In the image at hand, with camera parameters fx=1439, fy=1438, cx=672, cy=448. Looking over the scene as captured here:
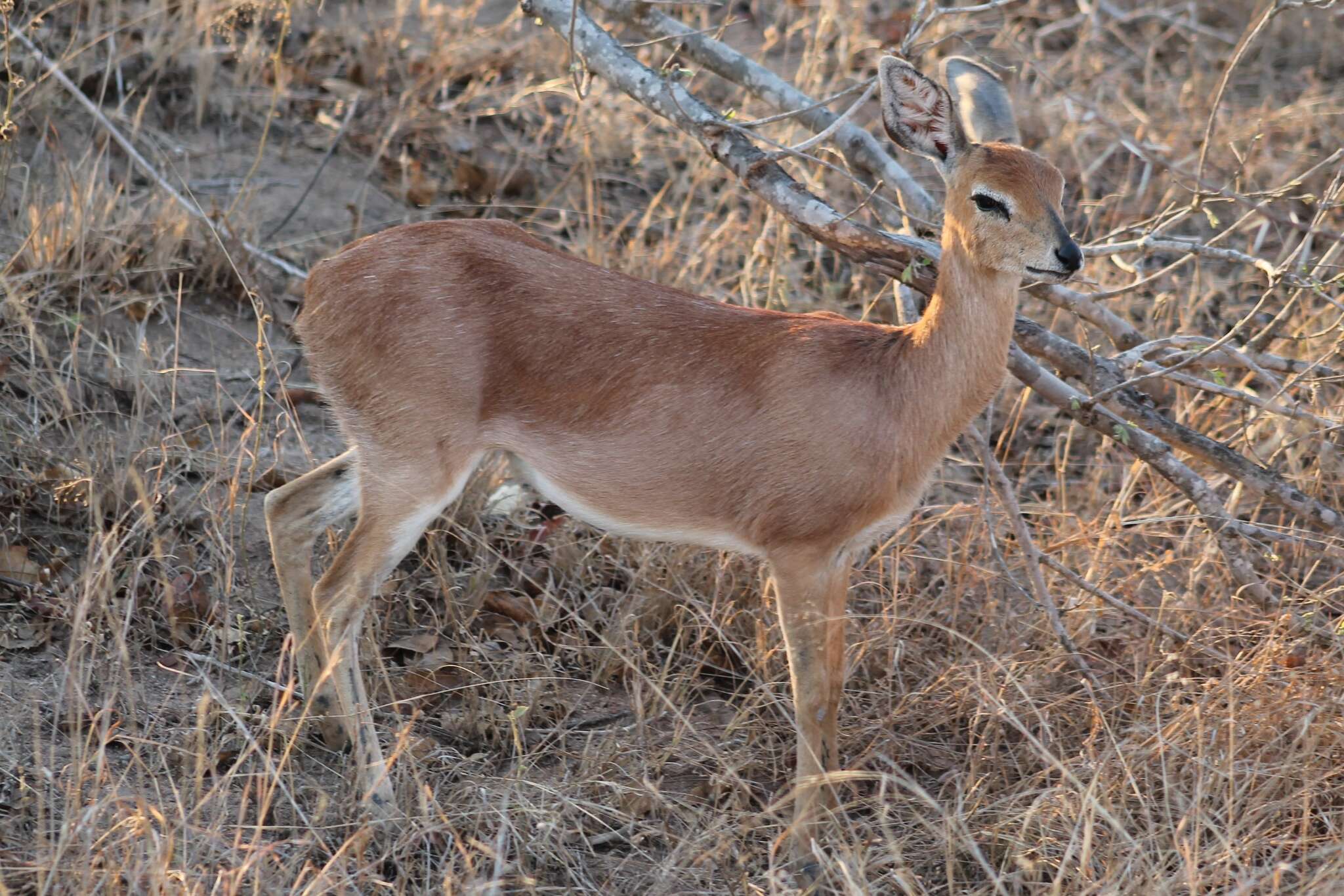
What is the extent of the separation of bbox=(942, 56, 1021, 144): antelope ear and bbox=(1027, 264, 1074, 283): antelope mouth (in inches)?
27.7

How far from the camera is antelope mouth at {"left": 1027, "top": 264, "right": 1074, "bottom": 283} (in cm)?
370

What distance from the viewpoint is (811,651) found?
13.2ft

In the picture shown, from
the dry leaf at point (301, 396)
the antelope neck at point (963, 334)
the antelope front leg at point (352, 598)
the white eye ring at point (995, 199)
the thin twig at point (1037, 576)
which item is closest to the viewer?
the white eye ring at point (995, 199)

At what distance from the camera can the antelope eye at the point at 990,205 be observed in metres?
3.80

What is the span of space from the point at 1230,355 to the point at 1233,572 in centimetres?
71

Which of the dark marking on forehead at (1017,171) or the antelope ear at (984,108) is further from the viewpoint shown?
the antelope ear at (984,108)

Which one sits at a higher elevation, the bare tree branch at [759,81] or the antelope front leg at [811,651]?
the bare tree branch at [759,81]

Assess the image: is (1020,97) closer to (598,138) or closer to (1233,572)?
(598,138)

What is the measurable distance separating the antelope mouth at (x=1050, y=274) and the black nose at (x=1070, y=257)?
15 millimetres

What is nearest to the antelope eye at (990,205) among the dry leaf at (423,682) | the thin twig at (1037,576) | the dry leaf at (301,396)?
the thin twig at (1037,576)

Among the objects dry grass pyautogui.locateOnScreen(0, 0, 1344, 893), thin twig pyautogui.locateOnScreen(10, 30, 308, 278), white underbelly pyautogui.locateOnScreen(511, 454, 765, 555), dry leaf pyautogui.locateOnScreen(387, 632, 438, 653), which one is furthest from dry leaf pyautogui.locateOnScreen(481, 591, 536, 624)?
thin twig pyautogui.locateOnScreen(10, 30, 308, 278)

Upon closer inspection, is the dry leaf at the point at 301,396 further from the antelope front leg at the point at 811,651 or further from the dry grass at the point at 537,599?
the antelope front leg at the point at 811,651

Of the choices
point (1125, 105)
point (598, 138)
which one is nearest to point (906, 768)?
point (598, 138)

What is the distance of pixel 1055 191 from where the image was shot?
152 inches
